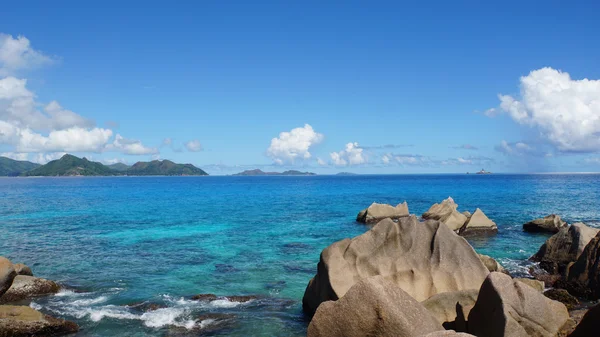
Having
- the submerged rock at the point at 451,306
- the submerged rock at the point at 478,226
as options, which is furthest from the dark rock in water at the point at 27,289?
the submerged rock at the point at 478,226

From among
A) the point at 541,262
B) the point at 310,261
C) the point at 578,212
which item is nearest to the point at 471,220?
the point at 541,262

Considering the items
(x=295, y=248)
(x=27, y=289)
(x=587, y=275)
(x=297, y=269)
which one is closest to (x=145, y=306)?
(x=27, y=289)

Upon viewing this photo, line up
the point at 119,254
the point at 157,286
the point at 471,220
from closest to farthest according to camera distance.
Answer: the point at 157,286
the point at 119,254
the point at 471,220

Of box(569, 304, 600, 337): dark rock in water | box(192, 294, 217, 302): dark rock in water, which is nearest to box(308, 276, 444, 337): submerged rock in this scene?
box(569, 304, 600, 337): dark rock in water

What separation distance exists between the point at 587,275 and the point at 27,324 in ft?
82.6

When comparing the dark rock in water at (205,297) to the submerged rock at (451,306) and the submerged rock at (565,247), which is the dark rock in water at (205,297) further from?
the submerged rock at (565,247)

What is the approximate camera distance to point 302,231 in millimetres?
47906

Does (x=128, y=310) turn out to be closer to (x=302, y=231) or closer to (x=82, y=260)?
(x=82, y=260)

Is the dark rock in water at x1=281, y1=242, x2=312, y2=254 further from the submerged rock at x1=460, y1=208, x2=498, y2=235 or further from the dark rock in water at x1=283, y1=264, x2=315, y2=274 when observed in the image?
the submerged rock at x1=460, y1=208, x2=498, y2=235

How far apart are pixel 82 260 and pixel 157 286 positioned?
35.1 feet

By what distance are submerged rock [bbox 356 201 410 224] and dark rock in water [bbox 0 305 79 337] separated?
4055 cm

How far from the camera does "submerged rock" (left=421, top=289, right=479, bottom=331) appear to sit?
14.9 metres

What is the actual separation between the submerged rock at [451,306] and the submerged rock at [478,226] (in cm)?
3056

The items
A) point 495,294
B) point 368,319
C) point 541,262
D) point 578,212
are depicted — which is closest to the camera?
point 368,319
